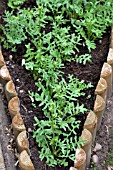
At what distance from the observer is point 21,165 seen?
4055mm

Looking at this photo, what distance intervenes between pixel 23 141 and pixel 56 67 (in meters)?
0.86

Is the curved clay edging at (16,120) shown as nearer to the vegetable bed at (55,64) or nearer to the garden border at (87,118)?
the garden border at (87,118)

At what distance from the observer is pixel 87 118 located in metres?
4.36

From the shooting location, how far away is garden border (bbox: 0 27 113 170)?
4.13 m

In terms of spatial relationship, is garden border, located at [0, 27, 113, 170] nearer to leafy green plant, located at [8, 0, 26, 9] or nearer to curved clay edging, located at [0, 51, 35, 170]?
curved clay edging, located at [0, 51, 35, 170]

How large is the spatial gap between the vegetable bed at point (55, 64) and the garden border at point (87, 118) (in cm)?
9

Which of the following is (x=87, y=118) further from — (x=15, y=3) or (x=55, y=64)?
(x=15, y=3)

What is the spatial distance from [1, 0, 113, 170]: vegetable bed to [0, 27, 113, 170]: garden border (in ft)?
0.31

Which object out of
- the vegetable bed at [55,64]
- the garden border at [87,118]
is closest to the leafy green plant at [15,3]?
the vegetable bed at [55,64]

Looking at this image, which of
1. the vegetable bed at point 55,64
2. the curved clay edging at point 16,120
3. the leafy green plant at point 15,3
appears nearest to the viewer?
the curved clay edging at point 16,120

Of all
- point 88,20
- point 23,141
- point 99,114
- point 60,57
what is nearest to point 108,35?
point 88,20

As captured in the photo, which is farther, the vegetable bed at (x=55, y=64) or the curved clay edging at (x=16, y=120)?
the vegetable bed at (x=55, y=64)

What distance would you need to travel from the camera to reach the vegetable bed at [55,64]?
4.30 meters

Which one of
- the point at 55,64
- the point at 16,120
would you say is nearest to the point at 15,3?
the point at 55,64
